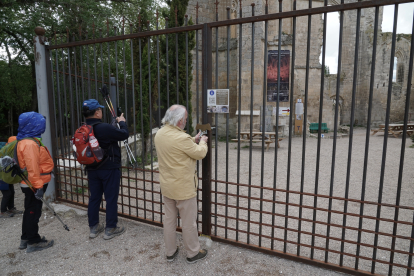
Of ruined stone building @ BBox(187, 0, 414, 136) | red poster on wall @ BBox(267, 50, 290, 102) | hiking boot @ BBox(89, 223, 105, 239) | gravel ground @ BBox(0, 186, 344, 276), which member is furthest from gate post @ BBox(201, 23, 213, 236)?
ruined stone building @ BBox(187, 0, 414, 136)

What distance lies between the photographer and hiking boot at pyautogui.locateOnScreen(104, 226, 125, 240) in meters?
3.59

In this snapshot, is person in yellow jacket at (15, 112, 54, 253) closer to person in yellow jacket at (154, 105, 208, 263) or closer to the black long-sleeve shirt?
the black long-sleeve shirt

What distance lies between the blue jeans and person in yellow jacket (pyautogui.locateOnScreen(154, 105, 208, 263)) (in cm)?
96

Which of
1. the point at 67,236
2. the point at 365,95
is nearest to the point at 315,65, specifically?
the point at 365,95

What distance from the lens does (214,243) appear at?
3455 millimetres

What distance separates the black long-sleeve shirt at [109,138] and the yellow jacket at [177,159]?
0.72m

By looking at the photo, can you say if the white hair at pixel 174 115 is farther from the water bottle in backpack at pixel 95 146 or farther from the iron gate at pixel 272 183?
the water bottle in backpack at pixel 95 146

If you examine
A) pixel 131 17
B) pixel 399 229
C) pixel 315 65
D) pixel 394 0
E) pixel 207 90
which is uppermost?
pixel 131 17

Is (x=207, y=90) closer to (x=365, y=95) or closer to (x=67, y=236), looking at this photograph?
(x=67, y=236)

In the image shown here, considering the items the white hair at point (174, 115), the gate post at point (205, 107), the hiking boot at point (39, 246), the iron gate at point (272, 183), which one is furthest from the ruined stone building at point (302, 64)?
the hiking boot at point (39, 246)

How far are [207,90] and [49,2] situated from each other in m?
8.21

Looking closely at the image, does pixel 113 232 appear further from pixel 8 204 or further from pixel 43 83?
pixel 43 83

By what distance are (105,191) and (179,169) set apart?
1.33 meters

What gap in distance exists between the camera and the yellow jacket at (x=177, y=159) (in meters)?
2.75
